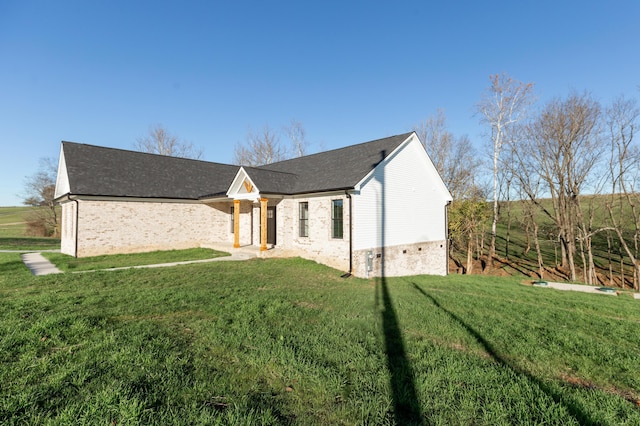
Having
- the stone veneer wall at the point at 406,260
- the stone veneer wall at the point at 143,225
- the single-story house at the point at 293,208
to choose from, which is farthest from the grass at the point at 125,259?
the stone veneer wall at the point at 406,260

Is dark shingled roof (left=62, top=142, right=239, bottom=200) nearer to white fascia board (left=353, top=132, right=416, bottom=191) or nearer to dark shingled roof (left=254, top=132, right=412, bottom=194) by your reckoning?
dark shingled roof (left=254, top=132, right=412, bottom=194)

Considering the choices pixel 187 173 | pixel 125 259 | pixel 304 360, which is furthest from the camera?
pixel 187 173

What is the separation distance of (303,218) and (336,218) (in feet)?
7.59

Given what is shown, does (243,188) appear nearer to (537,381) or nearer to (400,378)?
(400,378)

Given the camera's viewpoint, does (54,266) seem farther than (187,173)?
No

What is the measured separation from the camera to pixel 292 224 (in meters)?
15.3

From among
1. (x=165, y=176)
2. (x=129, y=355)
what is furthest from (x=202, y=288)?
(x=165, y=176)

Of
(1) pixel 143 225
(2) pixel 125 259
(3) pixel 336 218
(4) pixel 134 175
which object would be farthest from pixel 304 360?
(4) pixel 134 175

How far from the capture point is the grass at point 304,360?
9.54 ft

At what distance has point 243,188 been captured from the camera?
15.4 meters

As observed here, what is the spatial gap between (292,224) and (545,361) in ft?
39.9

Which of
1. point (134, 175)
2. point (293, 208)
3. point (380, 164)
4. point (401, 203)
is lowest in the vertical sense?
point (293, 208)

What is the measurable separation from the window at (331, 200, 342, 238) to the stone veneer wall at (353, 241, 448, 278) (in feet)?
4.56

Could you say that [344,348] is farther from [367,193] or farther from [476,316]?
[367,193]
